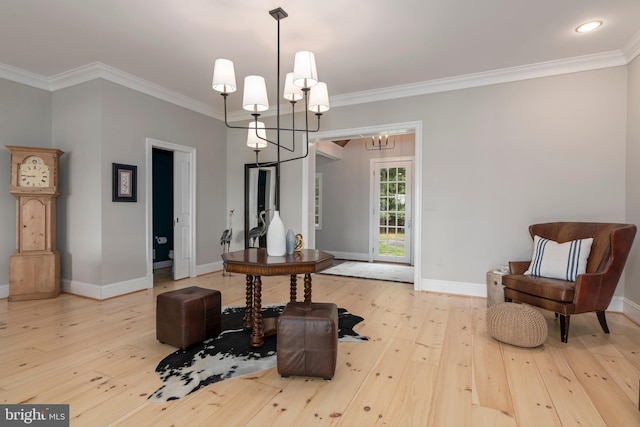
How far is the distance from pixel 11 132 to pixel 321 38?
3828 mm

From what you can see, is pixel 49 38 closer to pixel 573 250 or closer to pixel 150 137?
pixel 150 137

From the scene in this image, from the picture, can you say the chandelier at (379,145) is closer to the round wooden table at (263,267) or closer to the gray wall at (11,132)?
the round wooden table at (263,267)

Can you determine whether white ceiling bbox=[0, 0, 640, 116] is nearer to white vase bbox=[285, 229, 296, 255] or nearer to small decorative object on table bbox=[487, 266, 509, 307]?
white vase bbox=[285, 229, 296, 255]

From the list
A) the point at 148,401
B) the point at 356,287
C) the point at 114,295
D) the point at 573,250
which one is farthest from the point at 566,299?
the point at 114,295

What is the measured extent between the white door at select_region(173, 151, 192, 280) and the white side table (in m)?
4.15

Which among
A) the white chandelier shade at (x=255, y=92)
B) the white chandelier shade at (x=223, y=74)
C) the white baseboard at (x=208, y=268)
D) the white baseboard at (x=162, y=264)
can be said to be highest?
the white chandelier shade at (x=223, y=74)

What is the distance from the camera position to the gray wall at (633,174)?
315 cm

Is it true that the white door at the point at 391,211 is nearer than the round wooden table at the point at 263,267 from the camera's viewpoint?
No

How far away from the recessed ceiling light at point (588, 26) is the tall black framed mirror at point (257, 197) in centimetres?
401

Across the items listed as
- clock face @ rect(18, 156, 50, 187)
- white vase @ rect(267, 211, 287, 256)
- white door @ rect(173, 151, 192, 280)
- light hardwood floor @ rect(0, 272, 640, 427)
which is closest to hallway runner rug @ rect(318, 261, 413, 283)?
light hardwood floor @ rect(0, 272, 640, 427)

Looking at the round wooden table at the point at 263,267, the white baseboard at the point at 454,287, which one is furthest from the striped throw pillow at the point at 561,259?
the round wooden table at the point at 263,267

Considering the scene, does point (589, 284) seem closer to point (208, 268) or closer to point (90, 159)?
point (208, 268)

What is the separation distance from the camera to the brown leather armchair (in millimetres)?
2623

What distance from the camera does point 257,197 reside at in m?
5.47
